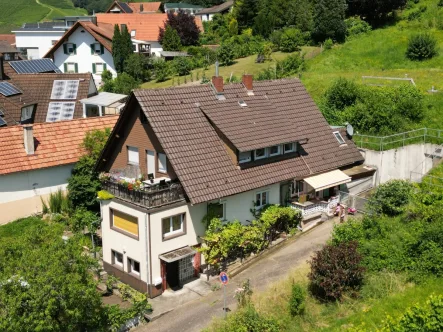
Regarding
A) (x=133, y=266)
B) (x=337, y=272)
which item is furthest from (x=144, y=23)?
(x=337, y=272)

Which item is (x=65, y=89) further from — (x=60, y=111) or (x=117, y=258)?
(x=117, y=258)

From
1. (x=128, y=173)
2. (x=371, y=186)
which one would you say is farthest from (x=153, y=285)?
(x=371, y=186)

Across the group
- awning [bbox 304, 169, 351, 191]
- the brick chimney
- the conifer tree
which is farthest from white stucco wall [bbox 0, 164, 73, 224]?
the conifer tree

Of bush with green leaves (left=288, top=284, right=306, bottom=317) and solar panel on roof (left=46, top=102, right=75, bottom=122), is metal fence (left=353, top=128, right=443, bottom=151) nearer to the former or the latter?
bush with green leaves (left=288, top=284, right=306, bottom=317)

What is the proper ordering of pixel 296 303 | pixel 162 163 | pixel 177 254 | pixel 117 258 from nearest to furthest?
pixel 296 303
pixel 177 254
pixel 162 163
pixel 117 258

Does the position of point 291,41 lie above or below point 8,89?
above

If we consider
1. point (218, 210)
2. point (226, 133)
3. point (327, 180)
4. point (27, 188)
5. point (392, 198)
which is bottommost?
point (27, 188)

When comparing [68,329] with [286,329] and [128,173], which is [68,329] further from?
[128,173]

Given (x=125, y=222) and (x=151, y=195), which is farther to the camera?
(x=125, y=222)
